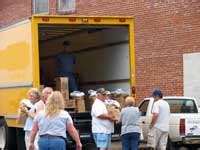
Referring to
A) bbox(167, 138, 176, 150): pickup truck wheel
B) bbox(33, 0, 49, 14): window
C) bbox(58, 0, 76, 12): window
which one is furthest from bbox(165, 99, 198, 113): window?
bbox(33, 0, 49, 14): window

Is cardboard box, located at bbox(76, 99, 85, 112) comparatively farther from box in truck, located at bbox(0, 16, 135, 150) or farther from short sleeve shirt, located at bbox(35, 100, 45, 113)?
short sleeve shirt, located at bbox(35, 100, 45, 113)

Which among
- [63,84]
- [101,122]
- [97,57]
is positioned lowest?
[101,122]

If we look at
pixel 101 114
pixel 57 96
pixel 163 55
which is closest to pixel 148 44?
pixel 163 55

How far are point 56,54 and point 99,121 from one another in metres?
3.77

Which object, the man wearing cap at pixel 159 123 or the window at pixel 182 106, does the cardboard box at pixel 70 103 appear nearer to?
the man wearing cap at pixel 159 123

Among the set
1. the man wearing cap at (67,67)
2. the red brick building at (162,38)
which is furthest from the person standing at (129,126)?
the red brick building at (162,38)

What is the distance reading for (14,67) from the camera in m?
14.0

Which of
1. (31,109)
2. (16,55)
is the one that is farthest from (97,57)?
(31,109)

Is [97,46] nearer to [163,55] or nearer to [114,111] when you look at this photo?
[114,111]

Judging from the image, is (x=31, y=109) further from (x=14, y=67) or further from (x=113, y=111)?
(x=14, y=67)

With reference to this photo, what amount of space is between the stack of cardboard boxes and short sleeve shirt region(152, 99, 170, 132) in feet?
5.49

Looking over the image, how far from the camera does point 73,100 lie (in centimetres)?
1346

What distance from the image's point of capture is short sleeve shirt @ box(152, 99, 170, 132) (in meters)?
13.4

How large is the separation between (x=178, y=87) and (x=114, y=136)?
5.52 metres
